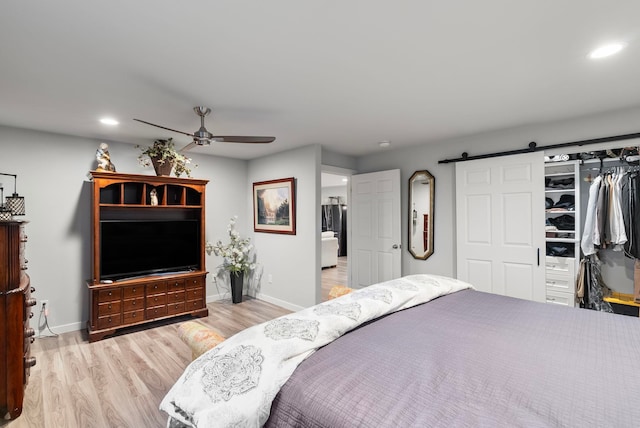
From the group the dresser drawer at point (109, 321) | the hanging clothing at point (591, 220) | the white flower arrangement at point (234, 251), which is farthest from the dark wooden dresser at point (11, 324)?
the hanging clothing at point (591, 220)

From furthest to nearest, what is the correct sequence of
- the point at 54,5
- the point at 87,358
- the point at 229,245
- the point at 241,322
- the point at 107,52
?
the point at 229,245, the point at 241,322, the point at 87,358, the point at 107,52, the point at 54,5

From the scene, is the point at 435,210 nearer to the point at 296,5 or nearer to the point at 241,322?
the point at 241,322

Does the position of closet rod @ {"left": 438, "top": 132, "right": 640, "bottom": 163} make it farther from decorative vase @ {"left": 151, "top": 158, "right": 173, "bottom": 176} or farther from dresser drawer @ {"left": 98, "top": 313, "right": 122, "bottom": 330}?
dresser drawer @ {"left": 98, "top": 313, "right": 122, "bottom": 330}

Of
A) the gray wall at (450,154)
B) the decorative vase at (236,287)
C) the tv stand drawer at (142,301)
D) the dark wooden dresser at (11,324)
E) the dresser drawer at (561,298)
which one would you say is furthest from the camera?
the decorative vase at (236,287)

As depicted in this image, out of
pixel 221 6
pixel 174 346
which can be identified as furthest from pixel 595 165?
pixel 174 346

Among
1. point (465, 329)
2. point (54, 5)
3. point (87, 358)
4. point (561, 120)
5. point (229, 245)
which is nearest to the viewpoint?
point (54, 5)

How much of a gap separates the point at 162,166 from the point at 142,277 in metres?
1.39

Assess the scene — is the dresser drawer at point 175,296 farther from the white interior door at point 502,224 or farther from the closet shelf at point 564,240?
the closet shelf at point 564,240

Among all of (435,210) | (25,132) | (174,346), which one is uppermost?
(25,132)

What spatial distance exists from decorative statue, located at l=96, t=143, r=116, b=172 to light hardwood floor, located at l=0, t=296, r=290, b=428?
192 cm

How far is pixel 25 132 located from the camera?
10.9ft

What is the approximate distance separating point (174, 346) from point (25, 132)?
2.84 meters

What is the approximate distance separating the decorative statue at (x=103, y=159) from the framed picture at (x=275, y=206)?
6.55 feet

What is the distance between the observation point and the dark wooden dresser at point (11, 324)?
6.64 ft
